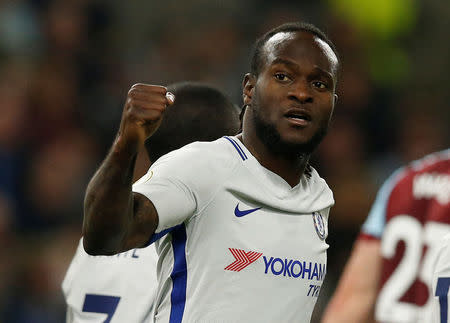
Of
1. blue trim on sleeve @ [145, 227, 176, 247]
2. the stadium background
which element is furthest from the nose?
the stadium background

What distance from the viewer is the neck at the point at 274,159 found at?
253 centimetres

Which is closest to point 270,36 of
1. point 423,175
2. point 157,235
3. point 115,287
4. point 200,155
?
point 200,155

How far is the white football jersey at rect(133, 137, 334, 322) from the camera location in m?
2.34

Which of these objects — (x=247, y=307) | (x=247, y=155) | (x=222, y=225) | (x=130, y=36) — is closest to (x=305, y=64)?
→ (x=247, y=155)

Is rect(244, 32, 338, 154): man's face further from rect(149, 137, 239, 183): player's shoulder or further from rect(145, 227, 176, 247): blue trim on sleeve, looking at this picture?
rect(145, 227, 176, 247): blue trim on sleeve

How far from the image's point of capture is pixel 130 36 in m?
8.48

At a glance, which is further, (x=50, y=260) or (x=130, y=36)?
(x=130, y=36)

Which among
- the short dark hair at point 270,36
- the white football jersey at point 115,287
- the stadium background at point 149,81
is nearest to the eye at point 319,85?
the short dark hair at point 270,36

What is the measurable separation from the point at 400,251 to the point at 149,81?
398cm

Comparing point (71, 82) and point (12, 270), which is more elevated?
point (71, 82)

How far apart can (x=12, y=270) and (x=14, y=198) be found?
1.71 ft

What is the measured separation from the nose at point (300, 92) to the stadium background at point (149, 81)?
12.2ft

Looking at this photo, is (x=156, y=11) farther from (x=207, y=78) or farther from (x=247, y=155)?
(x=247, y=155)

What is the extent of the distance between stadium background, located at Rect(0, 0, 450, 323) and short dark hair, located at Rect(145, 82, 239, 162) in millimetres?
3171
